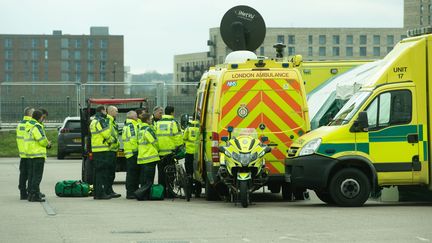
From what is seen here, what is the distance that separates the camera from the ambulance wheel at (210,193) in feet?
60.2

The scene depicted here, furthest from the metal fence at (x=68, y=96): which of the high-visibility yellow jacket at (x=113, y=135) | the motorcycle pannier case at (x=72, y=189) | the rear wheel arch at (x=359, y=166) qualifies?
the rear wheel arch at (x=359, y=166)

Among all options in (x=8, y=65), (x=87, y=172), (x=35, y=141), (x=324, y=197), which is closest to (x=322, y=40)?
(x=8, y=65)

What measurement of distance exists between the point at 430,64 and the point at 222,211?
4192 mm

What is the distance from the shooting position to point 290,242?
11.5m

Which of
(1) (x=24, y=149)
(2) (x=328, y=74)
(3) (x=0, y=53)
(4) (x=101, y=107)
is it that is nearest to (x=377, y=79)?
(4) (x=101, y=107)

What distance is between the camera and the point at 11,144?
144 feet

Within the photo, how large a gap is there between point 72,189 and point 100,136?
157 cm

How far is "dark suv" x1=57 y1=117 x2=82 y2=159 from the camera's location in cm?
3634

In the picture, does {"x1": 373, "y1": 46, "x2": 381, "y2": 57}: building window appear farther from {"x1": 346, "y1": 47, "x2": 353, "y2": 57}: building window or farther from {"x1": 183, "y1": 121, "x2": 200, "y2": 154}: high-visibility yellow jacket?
{"x1": 183, "y1": 121, "x2": 200, "y2": 154}: high-visibility yellow jacket

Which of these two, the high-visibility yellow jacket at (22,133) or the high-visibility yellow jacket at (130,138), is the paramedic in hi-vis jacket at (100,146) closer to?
the high-visibility yellow jacket at (130,138)

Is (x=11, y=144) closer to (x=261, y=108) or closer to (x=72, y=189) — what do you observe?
(x=72, y=189)

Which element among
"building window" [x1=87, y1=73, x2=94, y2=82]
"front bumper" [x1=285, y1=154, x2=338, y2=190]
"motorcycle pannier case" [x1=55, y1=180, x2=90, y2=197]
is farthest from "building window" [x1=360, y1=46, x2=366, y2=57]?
"front bumper" [x1=285, y1=154, x2=338, y2=190]

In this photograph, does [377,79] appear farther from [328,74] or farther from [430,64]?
[328,74]

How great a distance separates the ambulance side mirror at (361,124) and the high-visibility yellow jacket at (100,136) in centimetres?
494
